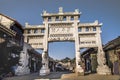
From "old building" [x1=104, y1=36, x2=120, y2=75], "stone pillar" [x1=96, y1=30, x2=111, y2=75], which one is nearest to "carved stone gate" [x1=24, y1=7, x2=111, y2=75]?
"stone pillar" [x1=96, y1=30, x2=111, y2=75]

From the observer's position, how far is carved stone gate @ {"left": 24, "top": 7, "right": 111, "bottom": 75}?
20.2m

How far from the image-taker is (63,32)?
2058 centimetres

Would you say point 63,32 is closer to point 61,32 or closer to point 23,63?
point 61,32

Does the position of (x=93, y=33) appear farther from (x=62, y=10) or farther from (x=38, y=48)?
(x=38, y=48)

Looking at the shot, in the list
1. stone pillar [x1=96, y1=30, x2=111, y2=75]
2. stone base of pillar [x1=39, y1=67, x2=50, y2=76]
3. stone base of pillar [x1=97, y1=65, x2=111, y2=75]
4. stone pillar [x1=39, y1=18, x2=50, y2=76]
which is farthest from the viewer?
stone pillar [x1=39, y1=18, x2=50, y2=76]

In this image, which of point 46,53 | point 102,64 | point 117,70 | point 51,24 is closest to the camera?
point 117,70

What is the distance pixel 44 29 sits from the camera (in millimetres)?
20828

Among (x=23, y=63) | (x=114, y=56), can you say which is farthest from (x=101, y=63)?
(x=23, y=63)

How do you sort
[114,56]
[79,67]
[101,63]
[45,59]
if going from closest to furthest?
[114,56], [79,67], [101,63], [45,59]

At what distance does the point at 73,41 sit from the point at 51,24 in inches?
150

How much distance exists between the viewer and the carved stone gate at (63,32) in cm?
2023

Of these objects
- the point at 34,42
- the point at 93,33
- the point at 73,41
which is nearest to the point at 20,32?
the point at 34,42

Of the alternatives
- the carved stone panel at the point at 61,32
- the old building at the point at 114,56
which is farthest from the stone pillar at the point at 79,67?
the old building at the point at 114,56

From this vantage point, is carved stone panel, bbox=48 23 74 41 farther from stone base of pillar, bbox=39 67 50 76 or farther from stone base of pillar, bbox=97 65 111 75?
stone base of pillar, bbox=97 65 111 75
